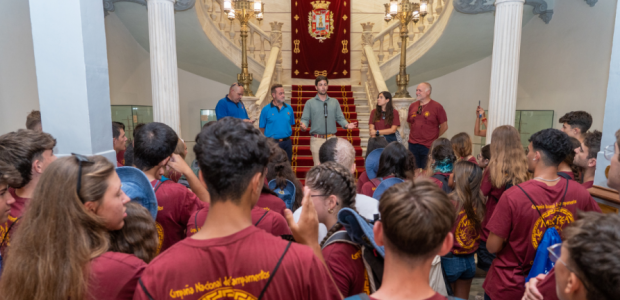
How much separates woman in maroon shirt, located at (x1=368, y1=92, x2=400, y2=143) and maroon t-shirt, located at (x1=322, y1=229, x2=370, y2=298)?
12.6ft

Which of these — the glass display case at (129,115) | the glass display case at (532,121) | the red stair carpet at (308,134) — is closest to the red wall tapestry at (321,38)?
the red stair carpet at (308,134)

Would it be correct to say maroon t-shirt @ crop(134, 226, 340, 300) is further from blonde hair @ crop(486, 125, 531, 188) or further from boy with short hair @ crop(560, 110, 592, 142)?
boy with short hair @ crop(560, 110, 592, 142)

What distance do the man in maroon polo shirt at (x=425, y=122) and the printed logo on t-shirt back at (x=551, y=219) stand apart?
3069 mm

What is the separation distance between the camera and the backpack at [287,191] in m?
2.35

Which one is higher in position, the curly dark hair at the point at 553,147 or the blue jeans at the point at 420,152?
the curly dark hair at the point at 553,147

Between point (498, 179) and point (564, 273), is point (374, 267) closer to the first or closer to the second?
point (564, 273)

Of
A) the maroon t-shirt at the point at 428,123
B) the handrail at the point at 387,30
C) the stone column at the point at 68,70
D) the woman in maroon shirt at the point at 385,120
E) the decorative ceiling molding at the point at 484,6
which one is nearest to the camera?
the stone column at the point at 68,70

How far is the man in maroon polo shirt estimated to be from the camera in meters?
4.86

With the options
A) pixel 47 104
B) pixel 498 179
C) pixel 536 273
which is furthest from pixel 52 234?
pixel 498 179

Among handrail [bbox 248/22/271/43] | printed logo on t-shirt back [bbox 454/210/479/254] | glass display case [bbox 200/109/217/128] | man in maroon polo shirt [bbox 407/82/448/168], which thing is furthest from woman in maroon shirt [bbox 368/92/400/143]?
glass display case [bbox 200/109/217/128]

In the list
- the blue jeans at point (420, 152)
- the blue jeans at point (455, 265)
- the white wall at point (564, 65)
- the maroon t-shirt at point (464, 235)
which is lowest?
the blue jeans at point (455, 265)

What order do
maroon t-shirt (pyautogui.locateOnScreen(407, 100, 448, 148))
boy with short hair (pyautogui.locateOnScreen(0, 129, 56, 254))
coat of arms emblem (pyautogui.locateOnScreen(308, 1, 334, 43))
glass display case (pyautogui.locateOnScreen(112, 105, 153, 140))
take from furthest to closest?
coat of arms emblem (pyautogui.locateOnScreen(308, 1, 334, 43)) → glass display case (pyautogui.locateOnScreen(112, 105, 153, 140)) → maroon t-shirt (pyautogui.locateOnScreen(407, 100, 448, 148)) → boy with short hair (pyautogui.locateOnScreen(0, 129, 56, 254))

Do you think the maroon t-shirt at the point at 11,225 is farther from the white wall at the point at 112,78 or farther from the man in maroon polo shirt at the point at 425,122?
the man in maroon polo shirt at the point at 425,122

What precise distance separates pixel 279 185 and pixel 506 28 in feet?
13.8
